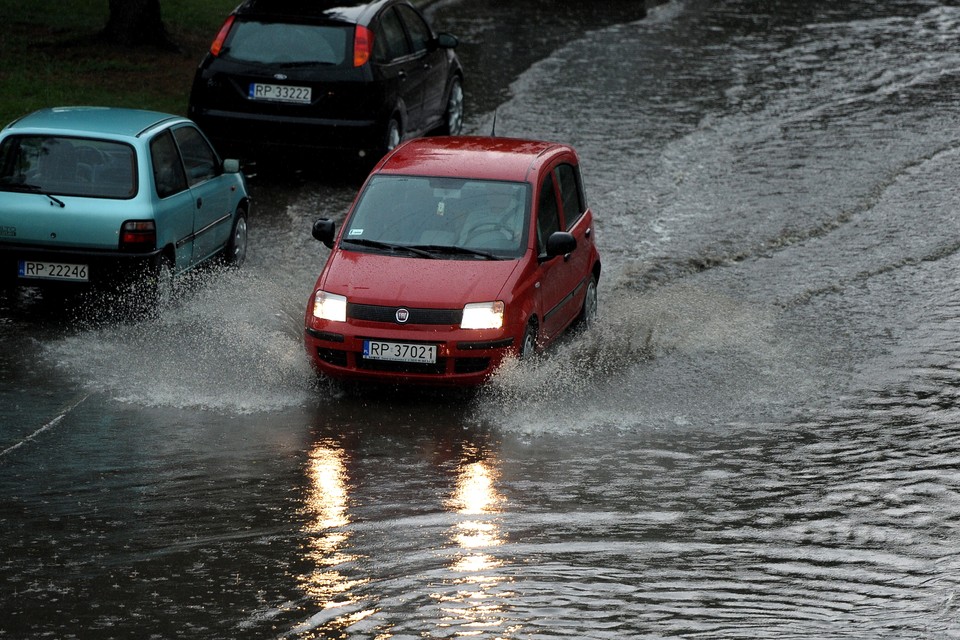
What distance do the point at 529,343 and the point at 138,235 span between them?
3203 millimetres

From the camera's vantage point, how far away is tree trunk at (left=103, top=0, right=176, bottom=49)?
878 inches

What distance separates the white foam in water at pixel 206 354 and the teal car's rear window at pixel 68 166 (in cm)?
107

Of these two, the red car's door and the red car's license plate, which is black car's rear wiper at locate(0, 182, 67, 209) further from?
the red car's door

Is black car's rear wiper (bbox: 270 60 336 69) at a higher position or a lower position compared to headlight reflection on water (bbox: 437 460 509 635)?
higher

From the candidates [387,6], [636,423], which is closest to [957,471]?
[636,423]

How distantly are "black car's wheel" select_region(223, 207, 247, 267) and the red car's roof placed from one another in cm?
224

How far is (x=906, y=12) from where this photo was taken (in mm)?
28812

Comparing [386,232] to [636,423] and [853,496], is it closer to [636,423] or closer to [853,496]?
[636,423]

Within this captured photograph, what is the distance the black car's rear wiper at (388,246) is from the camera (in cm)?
1104

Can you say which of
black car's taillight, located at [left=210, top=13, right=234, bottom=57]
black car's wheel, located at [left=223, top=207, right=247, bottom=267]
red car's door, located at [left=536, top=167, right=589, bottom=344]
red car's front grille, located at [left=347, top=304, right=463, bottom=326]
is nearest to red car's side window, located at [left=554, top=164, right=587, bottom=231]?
red car's door, located at [left=536, top=167, right=589, bottom=344]

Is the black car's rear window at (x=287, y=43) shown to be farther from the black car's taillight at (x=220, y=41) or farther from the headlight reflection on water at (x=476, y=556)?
the headlight reflection on water at (x=476, y=556)

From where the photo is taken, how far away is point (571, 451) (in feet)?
31.4

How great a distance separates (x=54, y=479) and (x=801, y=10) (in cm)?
2259

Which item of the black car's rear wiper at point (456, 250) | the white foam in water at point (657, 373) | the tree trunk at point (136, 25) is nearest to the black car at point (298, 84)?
the white foam in water at point (657, 373)
